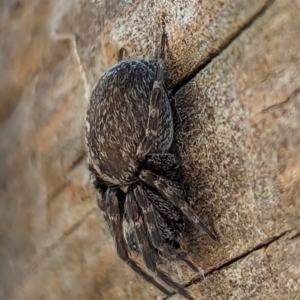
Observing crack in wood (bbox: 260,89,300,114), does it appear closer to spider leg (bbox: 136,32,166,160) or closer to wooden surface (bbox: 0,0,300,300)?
wooden surface (bbox: 0,0,300,300)

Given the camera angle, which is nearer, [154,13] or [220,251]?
[220,251]

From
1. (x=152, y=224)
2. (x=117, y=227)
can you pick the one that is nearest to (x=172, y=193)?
(x=152, y=224)

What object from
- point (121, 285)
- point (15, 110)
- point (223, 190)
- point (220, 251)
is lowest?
point (121, 285)

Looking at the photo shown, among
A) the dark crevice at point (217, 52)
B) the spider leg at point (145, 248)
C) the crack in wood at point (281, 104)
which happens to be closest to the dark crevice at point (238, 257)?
the spider leg at point (145, 248)

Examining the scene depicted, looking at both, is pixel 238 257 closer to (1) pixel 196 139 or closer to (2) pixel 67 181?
(1) pixel 196 139

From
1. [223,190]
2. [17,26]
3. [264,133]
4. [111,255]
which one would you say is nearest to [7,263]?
[111,255]

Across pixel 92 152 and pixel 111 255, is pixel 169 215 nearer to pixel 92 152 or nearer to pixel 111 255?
pixel 92 152

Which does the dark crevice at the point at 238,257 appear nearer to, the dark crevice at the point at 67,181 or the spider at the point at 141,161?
the spider at the point at 141,161
